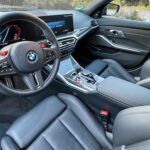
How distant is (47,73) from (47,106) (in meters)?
0.18

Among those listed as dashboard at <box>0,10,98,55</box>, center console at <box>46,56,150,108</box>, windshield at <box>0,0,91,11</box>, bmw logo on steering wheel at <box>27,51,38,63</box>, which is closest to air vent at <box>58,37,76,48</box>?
dashboard at <box>0,10,98,55</box>

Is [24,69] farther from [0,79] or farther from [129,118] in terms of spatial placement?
[129,118]

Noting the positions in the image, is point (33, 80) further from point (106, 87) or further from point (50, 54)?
point (106, 87)

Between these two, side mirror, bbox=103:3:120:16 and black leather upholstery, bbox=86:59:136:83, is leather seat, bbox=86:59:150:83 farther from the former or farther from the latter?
side mirror, bbox=103:3:120:16

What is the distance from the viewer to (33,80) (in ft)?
4.98

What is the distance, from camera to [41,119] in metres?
1.68

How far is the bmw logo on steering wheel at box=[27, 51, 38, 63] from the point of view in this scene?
1.46 m

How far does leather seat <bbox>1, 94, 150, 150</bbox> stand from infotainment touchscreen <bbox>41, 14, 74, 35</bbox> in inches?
21.0

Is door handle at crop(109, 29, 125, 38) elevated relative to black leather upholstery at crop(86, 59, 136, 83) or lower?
elevated

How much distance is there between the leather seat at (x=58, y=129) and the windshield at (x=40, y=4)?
0.64 m

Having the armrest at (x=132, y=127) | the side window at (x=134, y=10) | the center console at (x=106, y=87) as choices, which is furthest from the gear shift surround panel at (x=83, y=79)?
the side window at (x=134, y=10)

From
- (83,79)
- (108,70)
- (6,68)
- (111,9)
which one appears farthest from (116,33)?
(6,68)

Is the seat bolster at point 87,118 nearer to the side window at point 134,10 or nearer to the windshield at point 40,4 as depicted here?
the windshield at point 40,4

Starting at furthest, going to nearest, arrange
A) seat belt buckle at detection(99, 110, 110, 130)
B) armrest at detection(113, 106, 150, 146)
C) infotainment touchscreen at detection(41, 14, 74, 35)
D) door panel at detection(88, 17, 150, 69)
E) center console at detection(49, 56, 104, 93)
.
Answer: door panel at detection(88, 17, 150, 69) → infotainment touchscreen at detection(41, 14, 74, 35) → center console at detection(49, 56, 104, 93) → seat belt buckle at detection(99, 110, 110, 130) → armrest at detection(113, 106, 150, 146)
